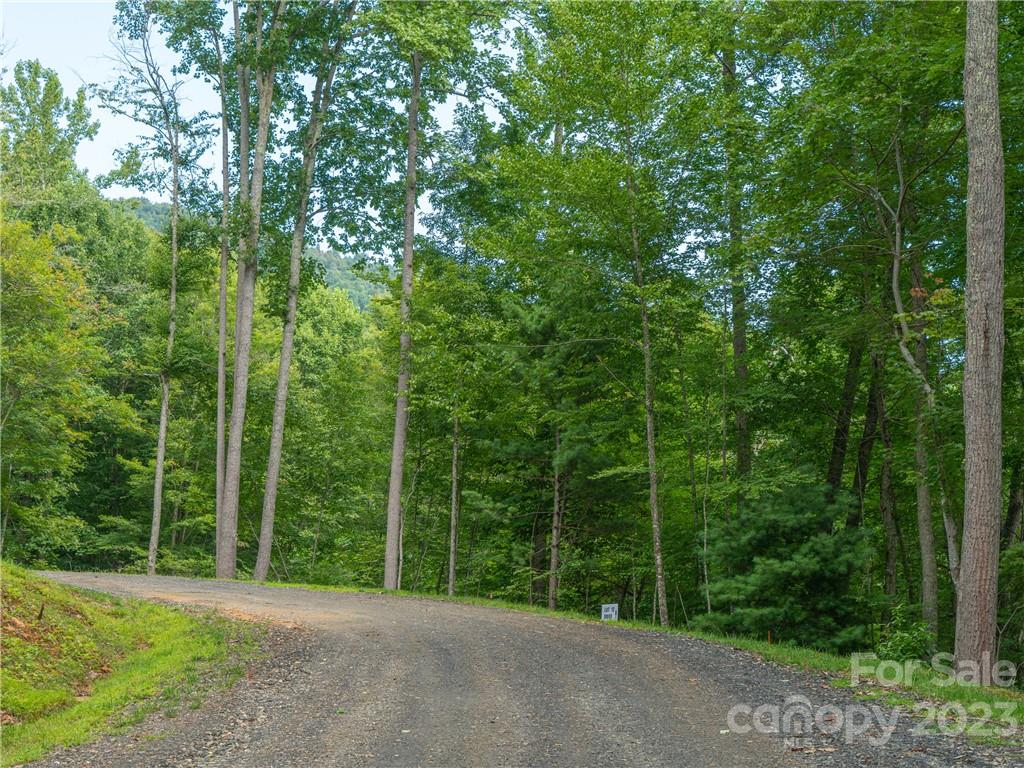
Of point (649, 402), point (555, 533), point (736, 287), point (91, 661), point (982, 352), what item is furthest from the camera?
point (555, 533)

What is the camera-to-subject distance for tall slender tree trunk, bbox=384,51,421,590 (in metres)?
18.3

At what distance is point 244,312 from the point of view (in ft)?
65.0

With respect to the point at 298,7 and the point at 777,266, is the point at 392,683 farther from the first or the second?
the point at 298,7

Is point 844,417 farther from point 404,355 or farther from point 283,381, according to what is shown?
point 283,381

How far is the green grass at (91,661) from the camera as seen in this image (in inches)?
276

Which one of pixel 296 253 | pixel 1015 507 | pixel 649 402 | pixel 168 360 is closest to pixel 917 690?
pixel 649 402

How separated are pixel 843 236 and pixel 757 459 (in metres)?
4.47

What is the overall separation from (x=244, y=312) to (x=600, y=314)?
9798mm

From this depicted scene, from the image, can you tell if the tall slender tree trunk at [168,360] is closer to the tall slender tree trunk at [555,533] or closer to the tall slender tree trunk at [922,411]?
the tall slender tree trunk at [555,533]

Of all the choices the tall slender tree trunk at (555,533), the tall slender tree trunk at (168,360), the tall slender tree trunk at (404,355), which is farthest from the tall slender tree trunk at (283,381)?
the tall slender tree trunk at (555,533)

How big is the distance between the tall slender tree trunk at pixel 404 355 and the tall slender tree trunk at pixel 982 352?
1216 cm

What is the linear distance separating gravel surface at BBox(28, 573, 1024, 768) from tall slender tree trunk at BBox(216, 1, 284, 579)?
912cm

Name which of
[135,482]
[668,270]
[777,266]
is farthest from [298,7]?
[135,482]

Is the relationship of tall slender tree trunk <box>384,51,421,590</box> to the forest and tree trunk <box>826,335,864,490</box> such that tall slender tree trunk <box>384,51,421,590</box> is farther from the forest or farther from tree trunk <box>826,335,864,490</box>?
tree trunk <box>826,335,864,490</box>
